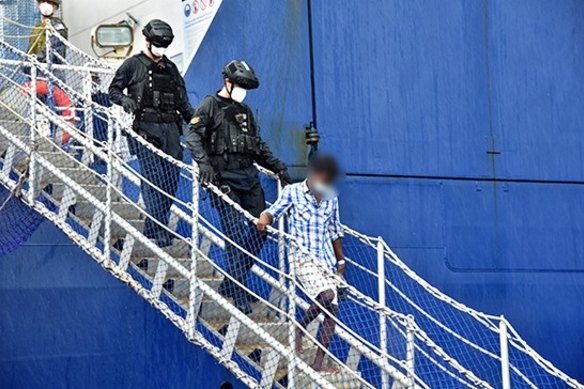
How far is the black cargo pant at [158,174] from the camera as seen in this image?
23.7ft

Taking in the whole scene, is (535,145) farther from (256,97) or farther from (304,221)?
(304,221)

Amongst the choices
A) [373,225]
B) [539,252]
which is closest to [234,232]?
[373,225]

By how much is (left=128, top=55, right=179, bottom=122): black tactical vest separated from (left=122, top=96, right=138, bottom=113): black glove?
10cm

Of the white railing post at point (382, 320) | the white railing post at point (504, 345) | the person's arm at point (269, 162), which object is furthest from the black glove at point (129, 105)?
the white railing post at point (504, 345)

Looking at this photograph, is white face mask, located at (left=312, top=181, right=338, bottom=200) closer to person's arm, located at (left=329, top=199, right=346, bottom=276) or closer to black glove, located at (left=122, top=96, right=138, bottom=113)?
person's arm, located at (left=329, top=199, right=346, bottom=276)

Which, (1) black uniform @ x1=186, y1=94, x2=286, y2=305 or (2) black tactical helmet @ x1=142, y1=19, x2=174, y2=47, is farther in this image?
(2) black tactical helmet @ x1=142, y1=19, x2=174, y2=47

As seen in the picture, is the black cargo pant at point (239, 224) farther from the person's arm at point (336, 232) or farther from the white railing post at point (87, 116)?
the white railing post at point (87, 116)

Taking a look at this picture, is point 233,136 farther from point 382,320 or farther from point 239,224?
point 382,320

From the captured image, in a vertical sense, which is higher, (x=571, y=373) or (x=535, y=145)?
(x=535, y=145)

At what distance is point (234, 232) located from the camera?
691cm

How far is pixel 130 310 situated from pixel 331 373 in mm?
2544

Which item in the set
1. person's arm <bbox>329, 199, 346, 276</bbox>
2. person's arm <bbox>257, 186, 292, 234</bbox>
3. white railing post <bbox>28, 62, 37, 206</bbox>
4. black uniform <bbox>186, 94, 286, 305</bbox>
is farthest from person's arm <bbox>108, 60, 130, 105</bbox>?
person's arm <bbox>329, 199, 346, 276</bbox>

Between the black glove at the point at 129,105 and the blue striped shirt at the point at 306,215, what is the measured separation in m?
1.16

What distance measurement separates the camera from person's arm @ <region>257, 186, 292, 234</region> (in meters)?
6.54
